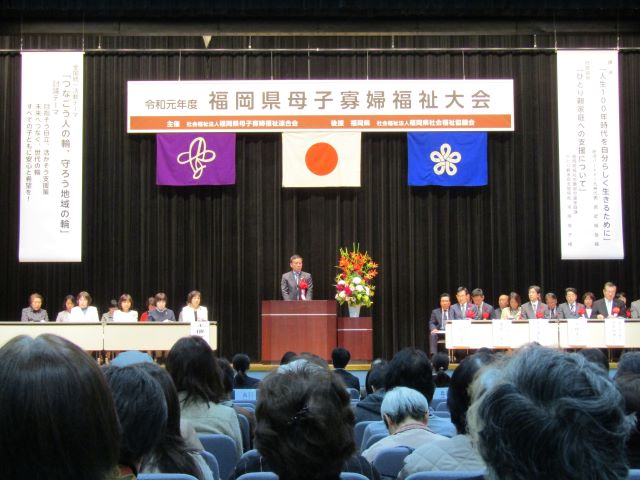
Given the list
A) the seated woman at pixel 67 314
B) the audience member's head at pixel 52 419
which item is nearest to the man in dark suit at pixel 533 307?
the seated woman at pixel 67 314

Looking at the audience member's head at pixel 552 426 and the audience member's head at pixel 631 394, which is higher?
the audience member's head at pixel 552 426

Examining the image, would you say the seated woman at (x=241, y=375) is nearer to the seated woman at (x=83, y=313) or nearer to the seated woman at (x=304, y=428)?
the seated woman at (x=304, y=428)

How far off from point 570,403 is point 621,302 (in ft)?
36.4

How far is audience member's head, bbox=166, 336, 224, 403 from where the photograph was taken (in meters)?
3.11

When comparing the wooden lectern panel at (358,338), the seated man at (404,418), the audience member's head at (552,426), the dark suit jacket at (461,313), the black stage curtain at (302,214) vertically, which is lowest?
the wooden lectern panel at (358,338)

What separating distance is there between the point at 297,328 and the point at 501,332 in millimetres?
2633

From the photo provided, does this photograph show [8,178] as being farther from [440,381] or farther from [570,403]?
[570,403]

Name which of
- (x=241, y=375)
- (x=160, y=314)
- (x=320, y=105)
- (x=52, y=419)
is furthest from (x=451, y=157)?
(x=52, y=419)

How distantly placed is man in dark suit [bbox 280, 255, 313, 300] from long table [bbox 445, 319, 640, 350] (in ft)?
7.01

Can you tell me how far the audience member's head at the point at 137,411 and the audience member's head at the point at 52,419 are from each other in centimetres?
78

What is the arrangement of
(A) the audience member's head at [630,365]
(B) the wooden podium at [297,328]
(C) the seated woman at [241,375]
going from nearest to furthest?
(A) the audience member's head at [630,365] → (C) the seated woman at [241,375] → (B) the wooden podium at [297,328]

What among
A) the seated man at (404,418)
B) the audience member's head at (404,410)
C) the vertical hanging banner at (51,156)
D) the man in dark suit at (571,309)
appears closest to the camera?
the seated man at (404,418)

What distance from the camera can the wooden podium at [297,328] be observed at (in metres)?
10.8

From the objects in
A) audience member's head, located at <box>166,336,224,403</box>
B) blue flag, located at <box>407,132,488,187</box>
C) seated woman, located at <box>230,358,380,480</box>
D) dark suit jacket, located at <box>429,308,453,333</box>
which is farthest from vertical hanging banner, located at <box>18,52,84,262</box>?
seated woman, located at <box>230,358,380,480</box>
